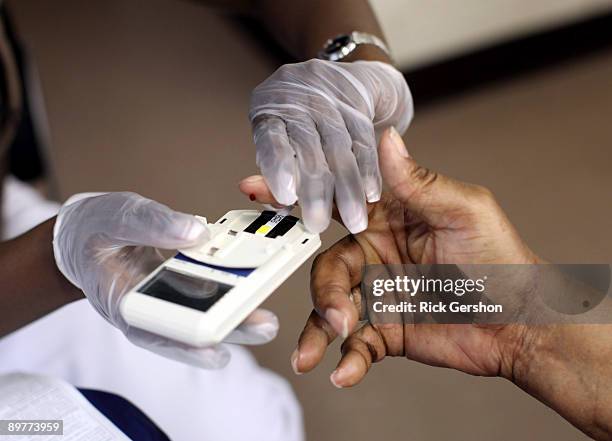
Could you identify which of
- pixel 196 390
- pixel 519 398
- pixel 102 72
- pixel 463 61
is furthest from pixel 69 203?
pixel 102 72

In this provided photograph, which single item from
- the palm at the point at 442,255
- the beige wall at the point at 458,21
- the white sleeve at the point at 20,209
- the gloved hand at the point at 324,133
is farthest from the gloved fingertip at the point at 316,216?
the beige wall at the point at 458,21

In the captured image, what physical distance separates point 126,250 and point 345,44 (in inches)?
20.2

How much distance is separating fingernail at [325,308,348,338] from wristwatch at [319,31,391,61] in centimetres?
52

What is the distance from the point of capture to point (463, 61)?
2.20m

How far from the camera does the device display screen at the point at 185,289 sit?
2.21ft

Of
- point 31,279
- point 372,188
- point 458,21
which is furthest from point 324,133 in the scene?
point 458,21

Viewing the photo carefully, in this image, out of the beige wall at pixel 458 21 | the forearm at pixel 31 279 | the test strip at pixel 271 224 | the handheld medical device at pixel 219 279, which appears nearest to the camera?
the handheld medical device at pixel 219 279

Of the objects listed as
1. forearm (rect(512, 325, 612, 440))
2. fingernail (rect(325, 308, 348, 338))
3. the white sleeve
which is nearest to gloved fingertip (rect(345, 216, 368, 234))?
fingernail (rect(325, 308, 348, 338))

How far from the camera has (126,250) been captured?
821mm

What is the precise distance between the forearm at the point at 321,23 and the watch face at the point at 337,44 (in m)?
0.03

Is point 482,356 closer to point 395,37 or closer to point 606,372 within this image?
point 606,372

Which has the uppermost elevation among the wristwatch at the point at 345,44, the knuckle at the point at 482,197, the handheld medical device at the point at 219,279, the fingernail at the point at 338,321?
the handheld medical device at the point at 219,279

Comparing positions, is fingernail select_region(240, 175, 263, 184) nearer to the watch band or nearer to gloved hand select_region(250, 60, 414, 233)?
gloved hand select_region(250, 60, 414, 233)

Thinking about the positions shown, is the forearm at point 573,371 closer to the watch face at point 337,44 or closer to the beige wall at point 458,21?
the watch face at point 337,44
